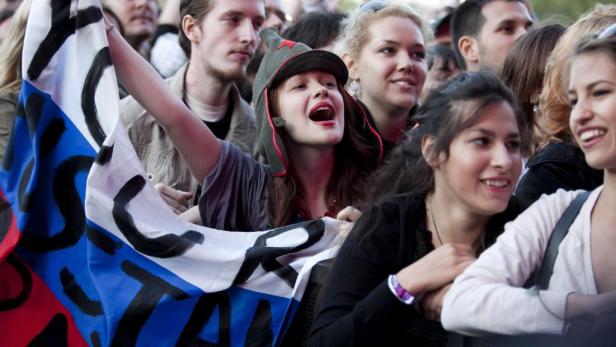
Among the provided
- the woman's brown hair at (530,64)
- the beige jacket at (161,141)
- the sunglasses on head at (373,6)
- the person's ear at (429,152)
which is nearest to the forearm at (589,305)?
the person's ear at (429,152)

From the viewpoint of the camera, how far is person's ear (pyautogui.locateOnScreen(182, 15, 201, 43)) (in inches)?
220

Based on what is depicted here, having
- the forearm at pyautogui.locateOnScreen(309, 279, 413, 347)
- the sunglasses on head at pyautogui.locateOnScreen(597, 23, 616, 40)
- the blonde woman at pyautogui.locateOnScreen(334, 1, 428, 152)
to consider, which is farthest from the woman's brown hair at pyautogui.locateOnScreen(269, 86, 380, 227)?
the sunglasses on head at pyautogui.locateOnScreen(597, 23, 616, 40)

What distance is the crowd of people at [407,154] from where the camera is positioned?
8.80 feet

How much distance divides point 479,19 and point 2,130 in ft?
9.76

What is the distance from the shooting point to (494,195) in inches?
120

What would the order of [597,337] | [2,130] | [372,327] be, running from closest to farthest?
1. [597,337]
2. [372,327]
3. [2,130]

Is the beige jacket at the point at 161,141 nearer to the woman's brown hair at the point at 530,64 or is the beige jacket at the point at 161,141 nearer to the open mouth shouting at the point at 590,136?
the woman's brown hair at the point at 530,64

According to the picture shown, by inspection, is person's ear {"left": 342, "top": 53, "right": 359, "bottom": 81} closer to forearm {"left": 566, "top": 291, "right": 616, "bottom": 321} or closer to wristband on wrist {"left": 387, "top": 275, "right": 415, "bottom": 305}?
wristband on wrist {"left": 387, "top": 275, "right": 415, "bottom": 305}

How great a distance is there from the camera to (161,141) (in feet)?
16.3

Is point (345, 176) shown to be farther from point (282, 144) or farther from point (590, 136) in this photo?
point (590, 136)

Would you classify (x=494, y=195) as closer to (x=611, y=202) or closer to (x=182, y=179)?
(x=611, y=202)

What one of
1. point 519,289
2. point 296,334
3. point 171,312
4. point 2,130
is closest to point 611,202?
point 519,289

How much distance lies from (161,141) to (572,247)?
8.70 feet

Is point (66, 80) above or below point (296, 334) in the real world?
above
